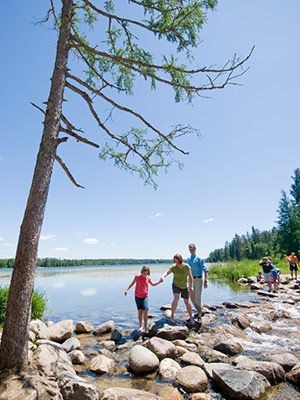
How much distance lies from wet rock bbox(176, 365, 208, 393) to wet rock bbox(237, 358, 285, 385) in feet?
2.99

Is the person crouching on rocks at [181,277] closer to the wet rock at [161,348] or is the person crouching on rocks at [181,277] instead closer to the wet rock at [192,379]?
the wet rock at [161,348]

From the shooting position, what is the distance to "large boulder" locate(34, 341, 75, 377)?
182 inches

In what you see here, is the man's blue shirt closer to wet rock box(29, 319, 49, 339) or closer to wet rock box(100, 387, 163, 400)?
wet rock box(29, 319, 49, 339)

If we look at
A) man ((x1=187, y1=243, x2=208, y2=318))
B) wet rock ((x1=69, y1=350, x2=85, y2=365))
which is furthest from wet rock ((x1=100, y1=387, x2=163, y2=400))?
man ((x1=187, y1=243, x2=208, y2=318))

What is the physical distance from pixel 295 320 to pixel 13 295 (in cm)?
1018

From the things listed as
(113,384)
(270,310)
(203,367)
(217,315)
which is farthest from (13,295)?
(270,310)

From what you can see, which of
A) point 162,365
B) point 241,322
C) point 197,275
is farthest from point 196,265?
point 162,365

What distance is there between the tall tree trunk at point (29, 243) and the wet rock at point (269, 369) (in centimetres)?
412

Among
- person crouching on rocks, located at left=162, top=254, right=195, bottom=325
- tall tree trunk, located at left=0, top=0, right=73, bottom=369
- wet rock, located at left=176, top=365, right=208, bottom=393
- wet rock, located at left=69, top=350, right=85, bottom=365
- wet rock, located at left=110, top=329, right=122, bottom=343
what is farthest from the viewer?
person crouching on rocks, located at left=162, top=254, right=195, bottom=325

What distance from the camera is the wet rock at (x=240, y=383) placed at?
4477 millimetres

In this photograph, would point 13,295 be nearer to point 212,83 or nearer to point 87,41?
point 212,83

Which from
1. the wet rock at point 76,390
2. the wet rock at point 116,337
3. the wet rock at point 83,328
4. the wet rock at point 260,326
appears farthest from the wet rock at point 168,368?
the wet rock at point 260,326

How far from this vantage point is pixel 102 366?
5.74 meters

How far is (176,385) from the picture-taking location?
5.01 m
